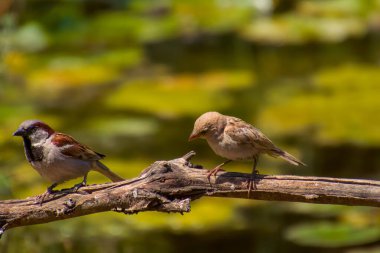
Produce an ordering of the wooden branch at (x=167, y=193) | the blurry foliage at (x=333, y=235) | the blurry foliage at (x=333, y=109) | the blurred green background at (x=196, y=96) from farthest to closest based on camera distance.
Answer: the blurry foliage at (x=333, y=109) → the blurred green background at (x=196, y=96) → the blurry foliage at (x=333, y=235) → the wooden branch at (x=167, y=193)

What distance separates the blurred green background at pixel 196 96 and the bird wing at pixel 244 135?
88.1 inches

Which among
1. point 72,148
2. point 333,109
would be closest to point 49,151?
point 72,148

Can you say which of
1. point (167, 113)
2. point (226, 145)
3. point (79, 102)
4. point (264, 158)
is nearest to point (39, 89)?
point (79, 102)

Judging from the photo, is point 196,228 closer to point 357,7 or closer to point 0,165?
point 0,165

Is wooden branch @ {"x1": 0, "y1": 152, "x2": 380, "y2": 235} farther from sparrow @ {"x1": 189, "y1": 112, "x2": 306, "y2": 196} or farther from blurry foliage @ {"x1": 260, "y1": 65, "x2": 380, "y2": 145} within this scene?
blurry foliage @ {"x1": 260, "y1": 65, "x2": 380, "y2": 145}

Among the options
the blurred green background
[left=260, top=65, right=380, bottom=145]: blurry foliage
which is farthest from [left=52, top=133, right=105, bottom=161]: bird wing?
[left=260, top=65, right=380, bottom=145]: blurry foliage

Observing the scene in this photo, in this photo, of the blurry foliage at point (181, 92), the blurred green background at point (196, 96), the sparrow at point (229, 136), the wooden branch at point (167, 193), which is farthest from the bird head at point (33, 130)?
the blurry foliage at point (181, 92)

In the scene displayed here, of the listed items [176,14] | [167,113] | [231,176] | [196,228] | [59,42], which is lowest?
[231,176]

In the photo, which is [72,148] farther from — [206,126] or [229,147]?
[229,147]

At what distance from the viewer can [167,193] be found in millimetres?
4984

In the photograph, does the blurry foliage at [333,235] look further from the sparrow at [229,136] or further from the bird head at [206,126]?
the bird head at [206,126]

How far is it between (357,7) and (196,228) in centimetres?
540

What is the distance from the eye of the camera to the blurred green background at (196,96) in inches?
336

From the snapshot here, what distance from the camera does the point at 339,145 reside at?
10234 mm
